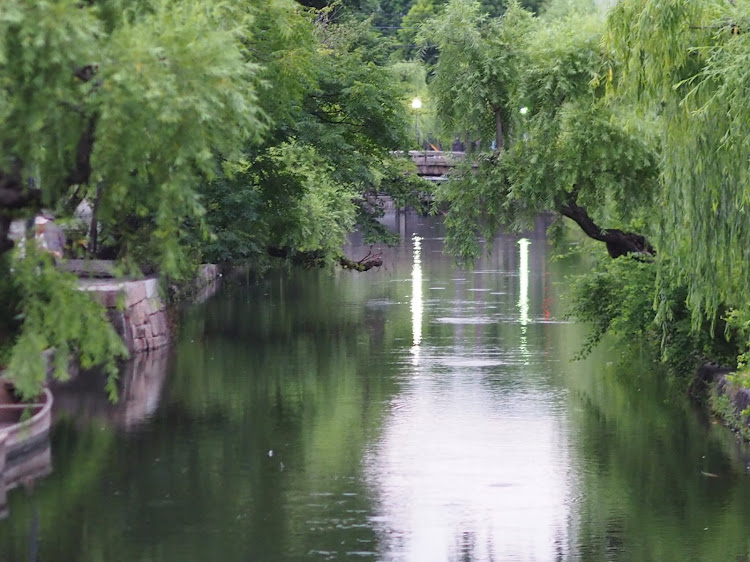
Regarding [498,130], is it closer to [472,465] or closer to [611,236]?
[611,236]

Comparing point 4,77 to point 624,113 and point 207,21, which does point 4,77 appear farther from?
point 624,113

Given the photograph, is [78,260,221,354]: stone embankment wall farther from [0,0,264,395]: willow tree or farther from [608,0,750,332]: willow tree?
[0,0,264,395]: willow tree

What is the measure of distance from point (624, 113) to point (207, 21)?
50.1 feet

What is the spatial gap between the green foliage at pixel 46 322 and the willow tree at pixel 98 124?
0.01 m

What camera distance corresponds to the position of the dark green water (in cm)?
1554

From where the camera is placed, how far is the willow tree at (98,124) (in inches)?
408

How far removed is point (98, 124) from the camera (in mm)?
10531

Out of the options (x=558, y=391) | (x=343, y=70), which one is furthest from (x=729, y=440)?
(x=343, y=70)

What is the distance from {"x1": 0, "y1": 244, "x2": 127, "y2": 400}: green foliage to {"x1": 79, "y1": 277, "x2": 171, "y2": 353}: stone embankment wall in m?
16.2

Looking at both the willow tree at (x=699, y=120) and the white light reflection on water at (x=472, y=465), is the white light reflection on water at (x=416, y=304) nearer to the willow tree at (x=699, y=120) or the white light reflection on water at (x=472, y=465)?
the white light reflection on water at (x=472, y=465)

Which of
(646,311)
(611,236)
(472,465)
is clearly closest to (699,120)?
(472,465)

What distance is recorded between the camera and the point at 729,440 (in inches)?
805

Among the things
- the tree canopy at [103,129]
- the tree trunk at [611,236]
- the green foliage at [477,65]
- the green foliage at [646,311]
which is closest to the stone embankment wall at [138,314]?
the green foliage at [477,65]

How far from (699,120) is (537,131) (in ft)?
35.7
